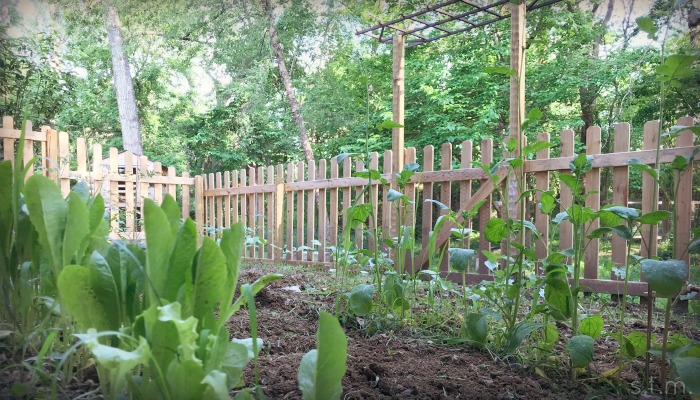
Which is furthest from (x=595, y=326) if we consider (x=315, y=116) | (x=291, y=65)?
(x=291, y=65)

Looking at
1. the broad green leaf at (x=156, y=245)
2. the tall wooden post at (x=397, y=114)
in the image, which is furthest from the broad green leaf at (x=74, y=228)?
the tall wooden post at (x=397, y=114)

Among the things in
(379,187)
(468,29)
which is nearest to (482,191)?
(468,29)

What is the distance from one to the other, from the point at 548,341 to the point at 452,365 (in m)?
0.35

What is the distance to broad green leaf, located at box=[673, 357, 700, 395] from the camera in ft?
2.75

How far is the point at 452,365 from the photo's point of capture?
129 centimetres

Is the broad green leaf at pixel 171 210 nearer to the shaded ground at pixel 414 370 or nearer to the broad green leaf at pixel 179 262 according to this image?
the broad green leaf at pixel 179 262

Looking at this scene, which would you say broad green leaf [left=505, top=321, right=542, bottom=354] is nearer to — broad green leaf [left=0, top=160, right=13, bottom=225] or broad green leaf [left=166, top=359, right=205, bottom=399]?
broad green leaf [left=166, top=359, right=205, bottom=399]

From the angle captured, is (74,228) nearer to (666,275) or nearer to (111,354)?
(111,354)

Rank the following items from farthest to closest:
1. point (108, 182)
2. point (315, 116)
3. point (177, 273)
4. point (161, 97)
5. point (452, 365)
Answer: point (161, 97)
point (315, 116)
point (108, 182)
point (452, 365)
point (177, 273)

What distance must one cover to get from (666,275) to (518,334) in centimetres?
47

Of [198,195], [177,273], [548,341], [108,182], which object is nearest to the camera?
[177,273]

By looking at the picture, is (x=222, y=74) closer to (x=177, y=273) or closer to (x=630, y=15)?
(x=630, y=15)

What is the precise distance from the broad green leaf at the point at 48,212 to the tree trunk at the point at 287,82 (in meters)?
10.2

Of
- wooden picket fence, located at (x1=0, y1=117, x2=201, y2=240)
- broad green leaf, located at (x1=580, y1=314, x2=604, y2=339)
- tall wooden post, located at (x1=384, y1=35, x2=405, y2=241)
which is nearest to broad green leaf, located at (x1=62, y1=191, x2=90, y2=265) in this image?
broad green leaf, located at (x1=580, y1=314, x2=604, y2=339)
